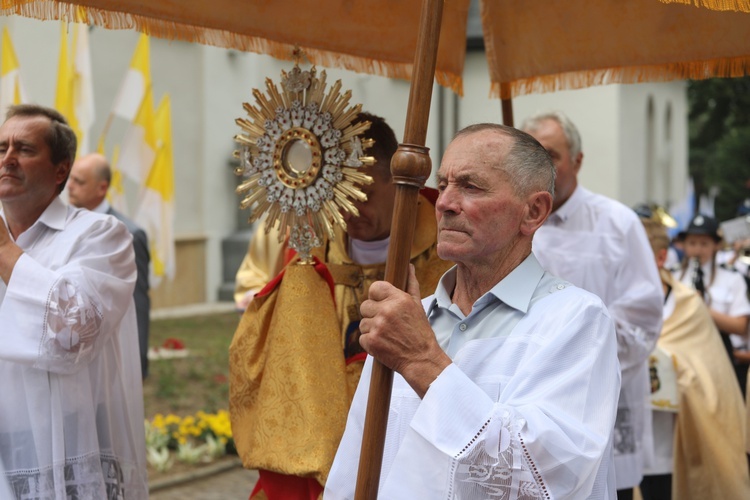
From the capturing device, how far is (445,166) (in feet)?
8.71

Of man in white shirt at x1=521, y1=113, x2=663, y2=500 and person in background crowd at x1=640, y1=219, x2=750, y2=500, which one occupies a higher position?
man in white shirt at x1=521, y1=113, x2=663, y2=500

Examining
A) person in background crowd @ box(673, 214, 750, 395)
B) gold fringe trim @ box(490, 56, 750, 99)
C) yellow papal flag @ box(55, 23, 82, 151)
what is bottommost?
person in background crowd @ box(673, 214, 750, 395)

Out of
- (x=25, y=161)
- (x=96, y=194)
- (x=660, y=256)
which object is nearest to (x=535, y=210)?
(x=25, y=161)

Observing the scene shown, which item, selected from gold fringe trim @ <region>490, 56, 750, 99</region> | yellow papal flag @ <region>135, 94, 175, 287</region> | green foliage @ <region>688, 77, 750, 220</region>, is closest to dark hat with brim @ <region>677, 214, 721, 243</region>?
gold fringe trim @ <region>490, 56, 750, 99</region>

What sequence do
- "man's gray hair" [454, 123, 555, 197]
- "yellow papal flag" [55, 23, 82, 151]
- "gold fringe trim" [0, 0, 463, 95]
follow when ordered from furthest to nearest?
"yellow papal flag" [55, 23, 82, 151]
"gold fringe trim" [0, 0, 463, 95]
"man's gray hair" [454, 123, 555, 197]

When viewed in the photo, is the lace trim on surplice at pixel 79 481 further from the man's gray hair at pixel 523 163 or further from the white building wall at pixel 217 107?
the white building wall at pixel 217 107

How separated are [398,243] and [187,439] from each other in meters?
6.58

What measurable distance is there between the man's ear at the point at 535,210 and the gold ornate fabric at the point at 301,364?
1.07 m

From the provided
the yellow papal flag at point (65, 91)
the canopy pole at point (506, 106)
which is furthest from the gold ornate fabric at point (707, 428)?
the yellow papal flag at point (65, 91)

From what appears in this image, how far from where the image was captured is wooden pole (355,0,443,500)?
8.21 ft

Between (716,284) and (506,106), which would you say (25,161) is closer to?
(506,106)

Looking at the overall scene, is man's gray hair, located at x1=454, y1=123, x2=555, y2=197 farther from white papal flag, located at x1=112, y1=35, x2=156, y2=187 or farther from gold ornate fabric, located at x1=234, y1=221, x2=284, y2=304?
white papal flag, located at x1=112, y1=35, x2=156, y2=187

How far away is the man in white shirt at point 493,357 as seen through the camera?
2311mm

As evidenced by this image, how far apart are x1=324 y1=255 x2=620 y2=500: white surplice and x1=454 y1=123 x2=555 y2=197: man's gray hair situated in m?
0.20
